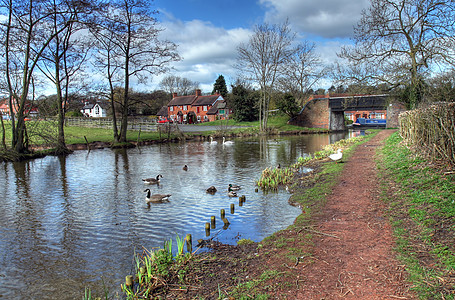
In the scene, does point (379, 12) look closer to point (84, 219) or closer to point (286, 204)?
point (286, 204)

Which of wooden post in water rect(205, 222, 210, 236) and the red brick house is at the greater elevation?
the red brick house

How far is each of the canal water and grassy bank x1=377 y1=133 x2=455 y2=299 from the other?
2.88 metres

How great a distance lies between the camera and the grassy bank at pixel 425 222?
15.0 feet

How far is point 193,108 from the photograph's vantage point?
85.8 metres

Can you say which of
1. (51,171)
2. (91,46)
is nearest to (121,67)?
(91,46)

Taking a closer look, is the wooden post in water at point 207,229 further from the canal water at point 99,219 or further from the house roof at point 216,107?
the house roof at point 216,107

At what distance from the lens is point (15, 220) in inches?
382

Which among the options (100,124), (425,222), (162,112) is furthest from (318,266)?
(162,112)

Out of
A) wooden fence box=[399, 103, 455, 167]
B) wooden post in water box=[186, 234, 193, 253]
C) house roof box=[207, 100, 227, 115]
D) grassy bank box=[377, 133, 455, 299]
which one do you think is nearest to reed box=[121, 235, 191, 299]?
wooden post in water box=[186, 234, 193, 253]

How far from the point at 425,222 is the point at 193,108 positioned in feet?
267

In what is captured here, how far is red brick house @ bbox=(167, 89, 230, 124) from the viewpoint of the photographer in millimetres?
82037

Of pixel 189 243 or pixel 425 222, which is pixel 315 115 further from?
pixel 189 243

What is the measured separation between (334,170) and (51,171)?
15218mm

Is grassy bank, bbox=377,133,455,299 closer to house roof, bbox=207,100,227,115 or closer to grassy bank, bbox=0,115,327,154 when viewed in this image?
grassy bank, bbox=0,115,327,154
